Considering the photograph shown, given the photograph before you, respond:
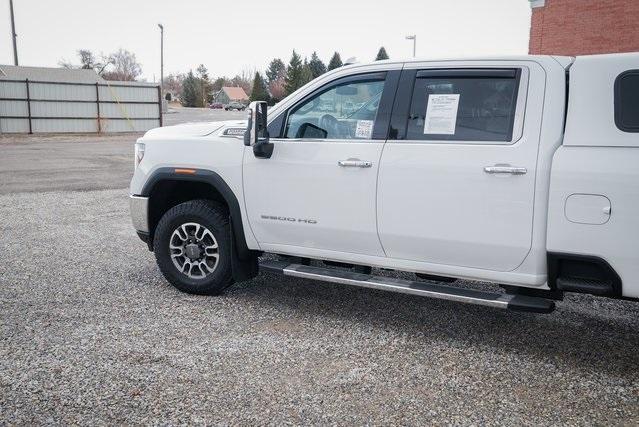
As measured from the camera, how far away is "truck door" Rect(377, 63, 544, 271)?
3.72 meters

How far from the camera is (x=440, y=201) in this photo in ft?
12.9

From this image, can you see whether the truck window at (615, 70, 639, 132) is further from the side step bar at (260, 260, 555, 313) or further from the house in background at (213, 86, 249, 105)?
the house in background at (213, 86, 249, 105)

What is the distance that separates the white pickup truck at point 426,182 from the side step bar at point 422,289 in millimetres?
14

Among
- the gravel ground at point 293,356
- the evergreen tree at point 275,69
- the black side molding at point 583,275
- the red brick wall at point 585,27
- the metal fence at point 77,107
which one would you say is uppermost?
the evergreen tree at point 275,69

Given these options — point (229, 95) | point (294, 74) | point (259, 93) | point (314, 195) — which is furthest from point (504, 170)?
point (229, 95)

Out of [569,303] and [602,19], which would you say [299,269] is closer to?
[569,303]

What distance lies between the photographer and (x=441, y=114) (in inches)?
159

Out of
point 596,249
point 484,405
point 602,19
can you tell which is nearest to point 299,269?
point 484,405

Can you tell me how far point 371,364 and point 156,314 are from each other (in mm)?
1870

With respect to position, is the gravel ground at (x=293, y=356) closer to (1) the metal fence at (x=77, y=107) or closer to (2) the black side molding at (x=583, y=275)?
(2) the black side molding at (x=583, y=275)

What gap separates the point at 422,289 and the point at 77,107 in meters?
27.3

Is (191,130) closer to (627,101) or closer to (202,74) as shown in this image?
(627,101)

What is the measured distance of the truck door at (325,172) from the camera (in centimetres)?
425

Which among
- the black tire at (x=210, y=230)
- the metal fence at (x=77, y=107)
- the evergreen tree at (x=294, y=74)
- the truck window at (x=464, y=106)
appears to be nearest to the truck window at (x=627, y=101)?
the truck window at (x=464, y=106)
